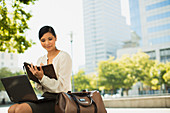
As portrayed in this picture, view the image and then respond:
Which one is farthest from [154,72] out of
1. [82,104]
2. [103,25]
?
[103,25]

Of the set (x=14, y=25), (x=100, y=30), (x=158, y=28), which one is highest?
(x=100, y=30)

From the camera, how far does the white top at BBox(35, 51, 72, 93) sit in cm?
239

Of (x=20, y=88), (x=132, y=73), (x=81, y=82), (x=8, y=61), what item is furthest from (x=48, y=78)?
(x=8, y=61)

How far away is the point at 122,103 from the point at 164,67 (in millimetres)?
27693

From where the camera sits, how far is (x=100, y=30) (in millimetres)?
122500

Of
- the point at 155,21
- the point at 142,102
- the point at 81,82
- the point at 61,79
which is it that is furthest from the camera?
the point at 155,21

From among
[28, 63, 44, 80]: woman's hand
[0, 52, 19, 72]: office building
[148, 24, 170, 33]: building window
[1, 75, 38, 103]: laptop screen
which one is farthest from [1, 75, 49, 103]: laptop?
[0, 52, 19, 72]: office building

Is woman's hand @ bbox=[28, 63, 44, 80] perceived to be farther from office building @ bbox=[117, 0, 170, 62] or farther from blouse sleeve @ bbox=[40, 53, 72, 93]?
office building @ bbox=[117, 0, 170, 62]

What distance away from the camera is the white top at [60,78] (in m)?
2.39

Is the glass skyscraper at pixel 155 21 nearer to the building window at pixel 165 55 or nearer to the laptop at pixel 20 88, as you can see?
the building window at pixel 165 55

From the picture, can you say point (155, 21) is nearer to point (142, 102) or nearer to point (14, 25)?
point (142, 102)

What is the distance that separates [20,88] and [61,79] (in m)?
0.47

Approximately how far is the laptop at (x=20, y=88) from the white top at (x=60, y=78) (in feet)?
0.60

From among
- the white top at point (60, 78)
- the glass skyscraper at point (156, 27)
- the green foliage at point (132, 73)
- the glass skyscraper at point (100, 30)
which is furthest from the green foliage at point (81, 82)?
the glass skyscraper at point (100, 30)
